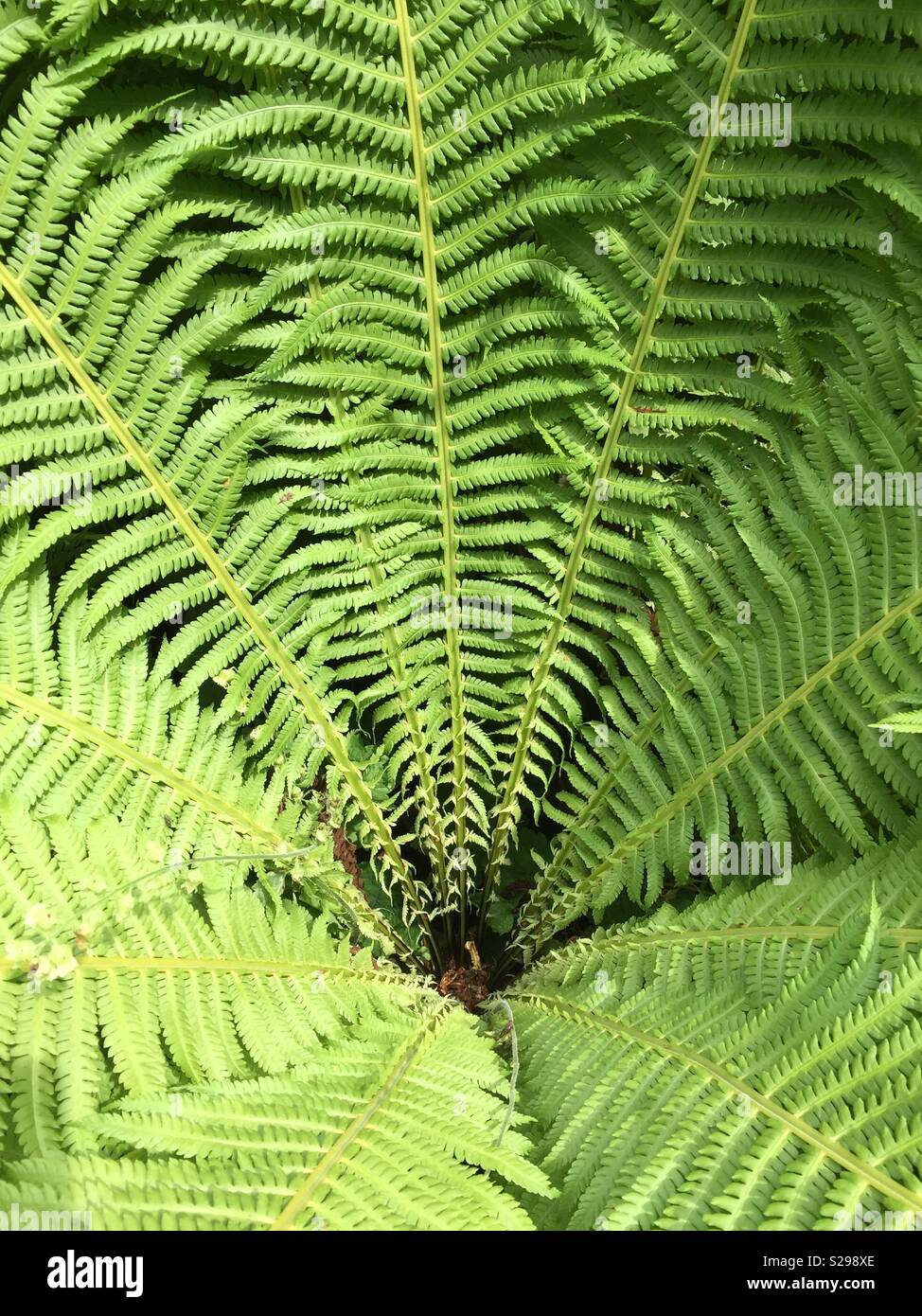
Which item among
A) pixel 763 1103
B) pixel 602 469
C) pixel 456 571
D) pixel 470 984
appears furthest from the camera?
pixel 470 984

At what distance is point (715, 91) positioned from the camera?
5.93 ft

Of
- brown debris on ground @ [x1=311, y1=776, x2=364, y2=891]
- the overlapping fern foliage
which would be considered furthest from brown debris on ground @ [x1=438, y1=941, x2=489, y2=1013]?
brown debris on ground @ [x1=311, y1=776, x2=364, y2=891]

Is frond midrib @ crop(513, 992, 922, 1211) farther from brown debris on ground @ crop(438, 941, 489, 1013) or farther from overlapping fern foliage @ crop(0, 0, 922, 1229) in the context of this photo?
brown debris on ground @ crop(438, 941, 489, 1013)

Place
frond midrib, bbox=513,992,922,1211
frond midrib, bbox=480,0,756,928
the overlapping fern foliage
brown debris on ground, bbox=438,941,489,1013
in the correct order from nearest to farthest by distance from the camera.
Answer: frond midrib, bbox=513,992,922,1211, the overlapping fern foliage, frond midrib, bbox=480,0,756,928, brown debris on ground, bbox=438,941,489,1013

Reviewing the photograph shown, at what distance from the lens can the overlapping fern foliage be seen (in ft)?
4.81

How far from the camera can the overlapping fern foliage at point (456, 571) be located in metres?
1.47

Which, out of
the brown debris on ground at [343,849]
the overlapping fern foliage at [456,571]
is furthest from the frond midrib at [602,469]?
the brown debris on ground at [343,849]

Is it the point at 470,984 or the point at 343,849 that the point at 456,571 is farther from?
the point at 470,984

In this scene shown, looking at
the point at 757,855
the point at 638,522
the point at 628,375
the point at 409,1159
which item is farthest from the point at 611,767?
the point at 409,1159

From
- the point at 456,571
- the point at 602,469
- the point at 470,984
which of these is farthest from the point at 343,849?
the point at 602,469

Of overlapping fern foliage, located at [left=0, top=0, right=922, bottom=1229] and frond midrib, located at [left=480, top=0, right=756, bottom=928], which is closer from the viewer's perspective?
overlapping fern foliage, located at [left=0, top=0, right=922, bottom=1229]

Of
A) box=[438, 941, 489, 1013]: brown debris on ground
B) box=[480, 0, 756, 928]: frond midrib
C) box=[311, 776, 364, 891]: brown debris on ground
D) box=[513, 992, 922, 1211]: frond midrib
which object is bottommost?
box=[438, 941, 489, 1013]: brown debris on ground

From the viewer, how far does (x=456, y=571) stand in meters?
2.39

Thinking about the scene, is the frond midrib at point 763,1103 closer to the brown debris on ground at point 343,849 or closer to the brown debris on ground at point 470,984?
the brown debris on ground at point 470,984
